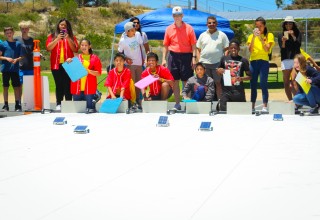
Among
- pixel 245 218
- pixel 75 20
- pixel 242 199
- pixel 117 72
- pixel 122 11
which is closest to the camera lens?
pixel 245 218

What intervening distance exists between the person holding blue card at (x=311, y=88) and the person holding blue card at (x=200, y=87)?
147 cm

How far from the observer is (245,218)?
480 centimetres

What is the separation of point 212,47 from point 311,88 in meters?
2.17

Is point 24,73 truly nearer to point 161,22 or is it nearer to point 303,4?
point 161,22

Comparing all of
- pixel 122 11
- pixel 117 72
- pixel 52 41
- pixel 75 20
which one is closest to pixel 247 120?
pixel 117 72

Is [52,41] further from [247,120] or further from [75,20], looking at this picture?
[75,20]

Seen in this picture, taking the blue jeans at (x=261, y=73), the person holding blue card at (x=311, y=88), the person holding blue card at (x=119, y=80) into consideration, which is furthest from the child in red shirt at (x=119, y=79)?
the person holding blue card at (x=311, y=88)

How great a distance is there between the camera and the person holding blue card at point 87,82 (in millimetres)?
12953

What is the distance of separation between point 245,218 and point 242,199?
1.94 ft

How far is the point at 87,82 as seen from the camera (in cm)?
1298

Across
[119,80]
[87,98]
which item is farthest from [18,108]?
[119,80]

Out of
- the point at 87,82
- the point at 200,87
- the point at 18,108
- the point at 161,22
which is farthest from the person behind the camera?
the point at 161,22

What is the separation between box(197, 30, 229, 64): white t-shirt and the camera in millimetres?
13055

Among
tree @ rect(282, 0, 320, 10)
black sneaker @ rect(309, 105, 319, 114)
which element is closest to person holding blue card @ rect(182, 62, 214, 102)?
black sneaker @ rect(309, 105, 319, 114)
